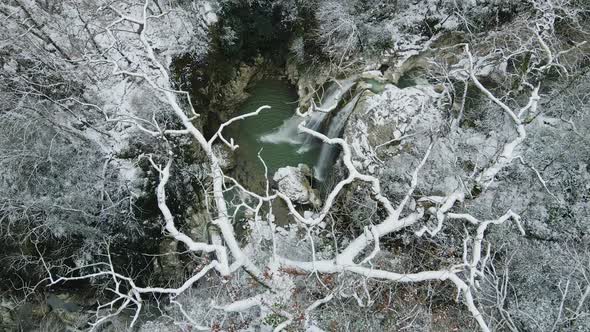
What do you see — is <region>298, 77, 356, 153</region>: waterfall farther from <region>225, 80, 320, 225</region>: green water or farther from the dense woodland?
<region>225, 80, 320, 225</region>: green water

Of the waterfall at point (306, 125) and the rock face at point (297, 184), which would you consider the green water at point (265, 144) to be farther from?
the rock face at point (297, 184)

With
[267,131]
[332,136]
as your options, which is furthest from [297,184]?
[267,131]

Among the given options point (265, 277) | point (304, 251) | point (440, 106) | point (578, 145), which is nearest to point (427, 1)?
point (440, 106)

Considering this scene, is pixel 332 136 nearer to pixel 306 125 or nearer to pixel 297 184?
pixel 306 125

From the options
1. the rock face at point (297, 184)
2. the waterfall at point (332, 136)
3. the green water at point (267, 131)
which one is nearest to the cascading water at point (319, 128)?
the waterfall at point (332, 136)

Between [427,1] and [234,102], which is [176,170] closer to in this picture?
[234,102]

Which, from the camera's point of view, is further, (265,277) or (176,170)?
(176,170)
